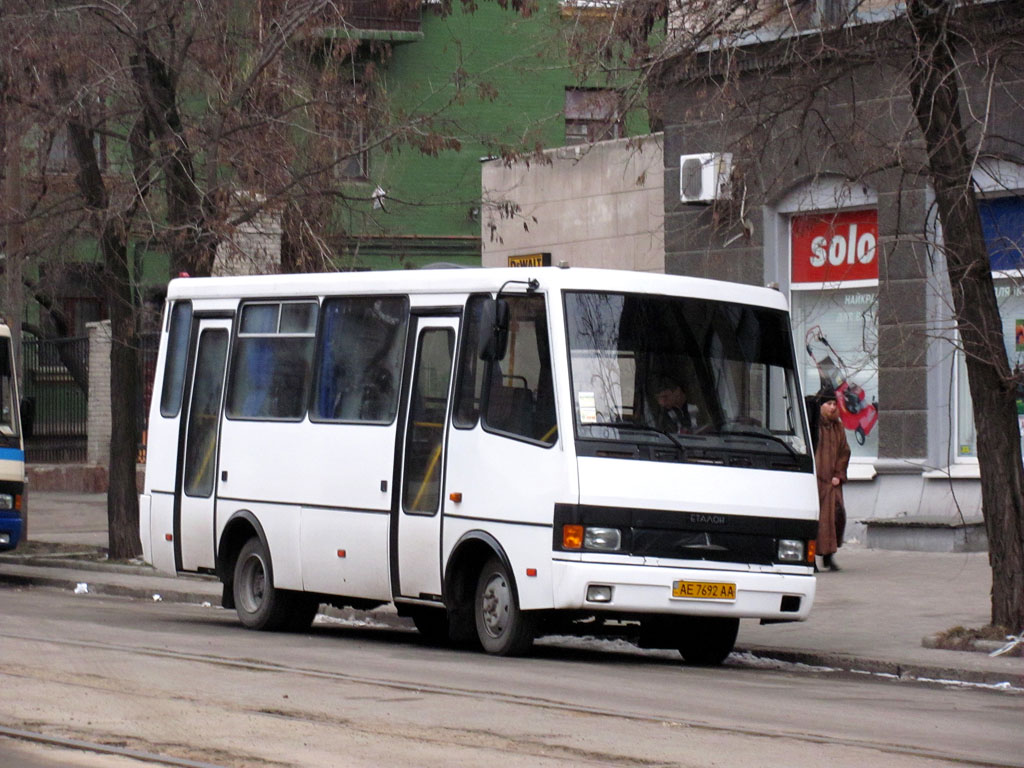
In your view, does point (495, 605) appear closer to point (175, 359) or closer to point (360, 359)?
point (360, 359)

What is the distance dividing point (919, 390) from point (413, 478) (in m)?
9.06

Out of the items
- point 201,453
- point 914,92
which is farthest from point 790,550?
point 201,453

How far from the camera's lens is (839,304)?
21312 millimetres

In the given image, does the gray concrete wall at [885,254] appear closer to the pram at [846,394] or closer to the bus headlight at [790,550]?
the pram at [846,394]

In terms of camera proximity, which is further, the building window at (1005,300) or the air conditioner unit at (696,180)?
the air conditioner unit at (696,180)

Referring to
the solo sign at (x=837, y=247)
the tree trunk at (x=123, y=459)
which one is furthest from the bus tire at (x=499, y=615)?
the tree trunk at (x=123, y=459)

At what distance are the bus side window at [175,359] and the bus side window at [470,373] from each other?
12.4 feet

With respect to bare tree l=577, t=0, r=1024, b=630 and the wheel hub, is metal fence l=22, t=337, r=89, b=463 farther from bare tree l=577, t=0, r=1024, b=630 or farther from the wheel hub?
the wheel hub

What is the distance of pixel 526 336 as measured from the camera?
12.1 m

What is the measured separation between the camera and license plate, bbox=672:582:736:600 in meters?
11.6

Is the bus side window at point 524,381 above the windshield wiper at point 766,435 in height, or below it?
above

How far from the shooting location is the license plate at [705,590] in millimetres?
11594

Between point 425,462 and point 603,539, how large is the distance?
1787 mm

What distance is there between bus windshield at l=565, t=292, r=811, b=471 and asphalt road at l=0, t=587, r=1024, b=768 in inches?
59.8
